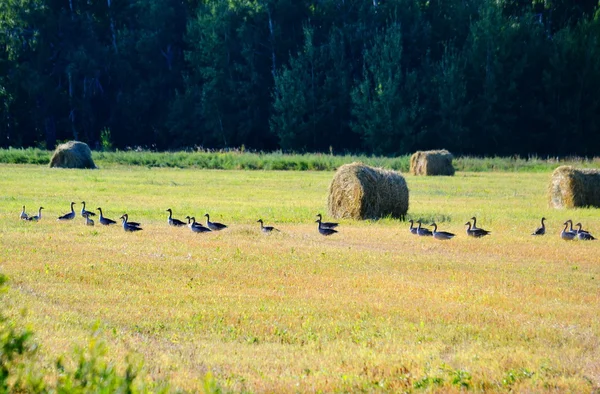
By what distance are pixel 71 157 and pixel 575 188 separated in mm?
29481

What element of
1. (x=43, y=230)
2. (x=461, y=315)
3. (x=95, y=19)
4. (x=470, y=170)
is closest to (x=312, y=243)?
(x=43, y=230)

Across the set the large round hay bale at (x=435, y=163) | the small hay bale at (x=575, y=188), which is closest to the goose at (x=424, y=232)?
the small hay bale at (x=575, y=188)

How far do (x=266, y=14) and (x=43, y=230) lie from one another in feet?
189

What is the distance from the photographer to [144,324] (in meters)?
11.8

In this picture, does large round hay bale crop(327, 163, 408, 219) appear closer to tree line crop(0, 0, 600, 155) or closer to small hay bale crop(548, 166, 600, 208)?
small hay bale crop(548, 166, 600, 208)

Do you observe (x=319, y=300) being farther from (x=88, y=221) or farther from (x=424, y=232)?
(x=88, y=221)

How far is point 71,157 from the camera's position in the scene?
50406 millimetres

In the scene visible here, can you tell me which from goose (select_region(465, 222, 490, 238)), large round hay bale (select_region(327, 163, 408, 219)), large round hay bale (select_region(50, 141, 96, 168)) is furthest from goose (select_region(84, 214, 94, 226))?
large round hay bale (select_region(50, 141, 96, 168))

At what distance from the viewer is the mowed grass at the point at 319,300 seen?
988 centimetres

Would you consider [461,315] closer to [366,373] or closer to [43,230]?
[366,373]

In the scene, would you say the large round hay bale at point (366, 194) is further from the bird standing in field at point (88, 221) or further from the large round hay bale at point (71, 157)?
the large round hay bale at point (71, 157)

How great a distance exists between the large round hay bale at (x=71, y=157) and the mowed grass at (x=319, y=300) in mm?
24534

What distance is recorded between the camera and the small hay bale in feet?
95.9

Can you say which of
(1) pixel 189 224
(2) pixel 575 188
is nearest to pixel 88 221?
(1) pixel 189 224
